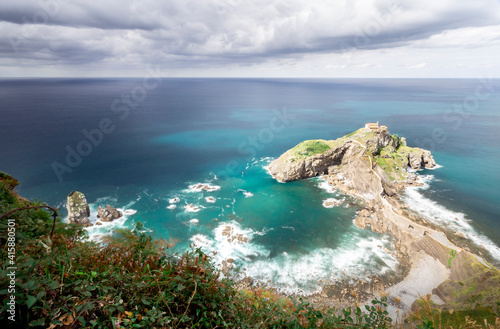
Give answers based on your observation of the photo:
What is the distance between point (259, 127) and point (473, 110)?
14726cm

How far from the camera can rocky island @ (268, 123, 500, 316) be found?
2712 centimetres

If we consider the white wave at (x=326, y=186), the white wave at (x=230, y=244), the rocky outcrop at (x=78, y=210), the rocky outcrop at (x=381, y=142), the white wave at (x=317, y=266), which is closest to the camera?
the white wave at (x=317, y=266)

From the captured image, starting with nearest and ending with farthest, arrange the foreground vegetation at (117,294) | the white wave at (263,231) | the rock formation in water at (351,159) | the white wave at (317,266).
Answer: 1. the foreground vegetation at (117,294)
2. the white wave at (317,266)
3. the white wave at (263,231)
4. the rock formation in water at (351,159)

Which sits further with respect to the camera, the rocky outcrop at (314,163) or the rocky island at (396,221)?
the rocky outcrop at (314,163)

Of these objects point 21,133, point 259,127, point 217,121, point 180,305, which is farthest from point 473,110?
point 21,133

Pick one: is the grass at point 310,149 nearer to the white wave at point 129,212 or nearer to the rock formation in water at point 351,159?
the rock formation in water at point 351,159

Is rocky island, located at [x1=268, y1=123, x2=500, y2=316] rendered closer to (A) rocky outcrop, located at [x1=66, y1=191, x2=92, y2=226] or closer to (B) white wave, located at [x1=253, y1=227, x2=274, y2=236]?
(B) white wave, located at [x1=253, y1=227, x2=274, y2=236]

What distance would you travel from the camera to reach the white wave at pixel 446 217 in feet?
118

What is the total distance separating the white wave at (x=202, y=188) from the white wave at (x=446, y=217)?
40.3m

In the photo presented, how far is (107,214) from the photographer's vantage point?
40.7 meters

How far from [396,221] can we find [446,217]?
12.2 metres

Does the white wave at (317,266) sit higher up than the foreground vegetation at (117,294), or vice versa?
the foreground vegetation at (117,294)

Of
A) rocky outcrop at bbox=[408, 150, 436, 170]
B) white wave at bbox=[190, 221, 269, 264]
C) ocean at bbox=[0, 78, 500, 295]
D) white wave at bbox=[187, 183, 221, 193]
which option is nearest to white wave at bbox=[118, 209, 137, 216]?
ocean at bbox=[0, 78, 500, 295]

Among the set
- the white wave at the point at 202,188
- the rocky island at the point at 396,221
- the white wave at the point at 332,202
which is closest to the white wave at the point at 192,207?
the white wave at the point at 202,188
